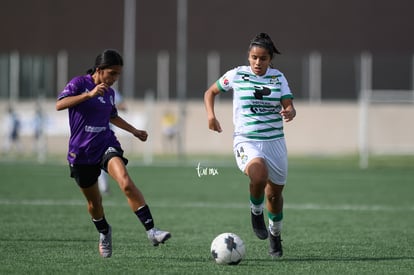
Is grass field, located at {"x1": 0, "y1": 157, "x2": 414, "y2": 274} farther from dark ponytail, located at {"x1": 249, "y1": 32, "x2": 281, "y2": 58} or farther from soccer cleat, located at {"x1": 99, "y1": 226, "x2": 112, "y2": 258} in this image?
dark ponytail, located at {"x1": 249, "y1": 32, "x2": 281, "y2": 58}

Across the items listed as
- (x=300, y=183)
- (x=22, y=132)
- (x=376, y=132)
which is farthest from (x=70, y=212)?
(x=376, y=132)

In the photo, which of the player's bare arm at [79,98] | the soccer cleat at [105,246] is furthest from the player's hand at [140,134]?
the soccer cleat at [105,246]

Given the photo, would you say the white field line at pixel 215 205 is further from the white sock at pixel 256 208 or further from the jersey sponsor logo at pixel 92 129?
the jersey sponsor logo at pixel 92 129

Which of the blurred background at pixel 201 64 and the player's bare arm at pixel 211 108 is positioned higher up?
the blurred background at pixel 201 64

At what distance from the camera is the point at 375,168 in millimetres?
29125

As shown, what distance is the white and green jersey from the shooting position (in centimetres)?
927

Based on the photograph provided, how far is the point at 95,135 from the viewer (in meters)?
9.16

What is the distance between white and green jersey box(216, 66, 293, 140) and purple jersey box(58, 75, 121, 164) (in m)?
1.39

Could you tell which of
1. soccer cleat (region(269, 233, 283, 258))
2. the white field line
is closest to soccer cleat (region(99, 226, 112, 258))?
soccer cleat (region(269, 233, 283, 258))

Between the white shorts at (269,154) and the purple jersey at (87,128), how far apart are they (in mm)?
1369

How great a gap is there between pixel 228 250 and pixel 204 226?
3910 millimetres

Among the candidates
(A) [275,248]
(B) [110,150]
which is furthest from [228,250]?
(B) [110,150]

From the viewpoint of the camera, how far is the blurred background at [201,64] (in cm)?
3894

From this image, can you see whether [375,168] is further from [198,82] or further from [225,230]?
[225,230]
